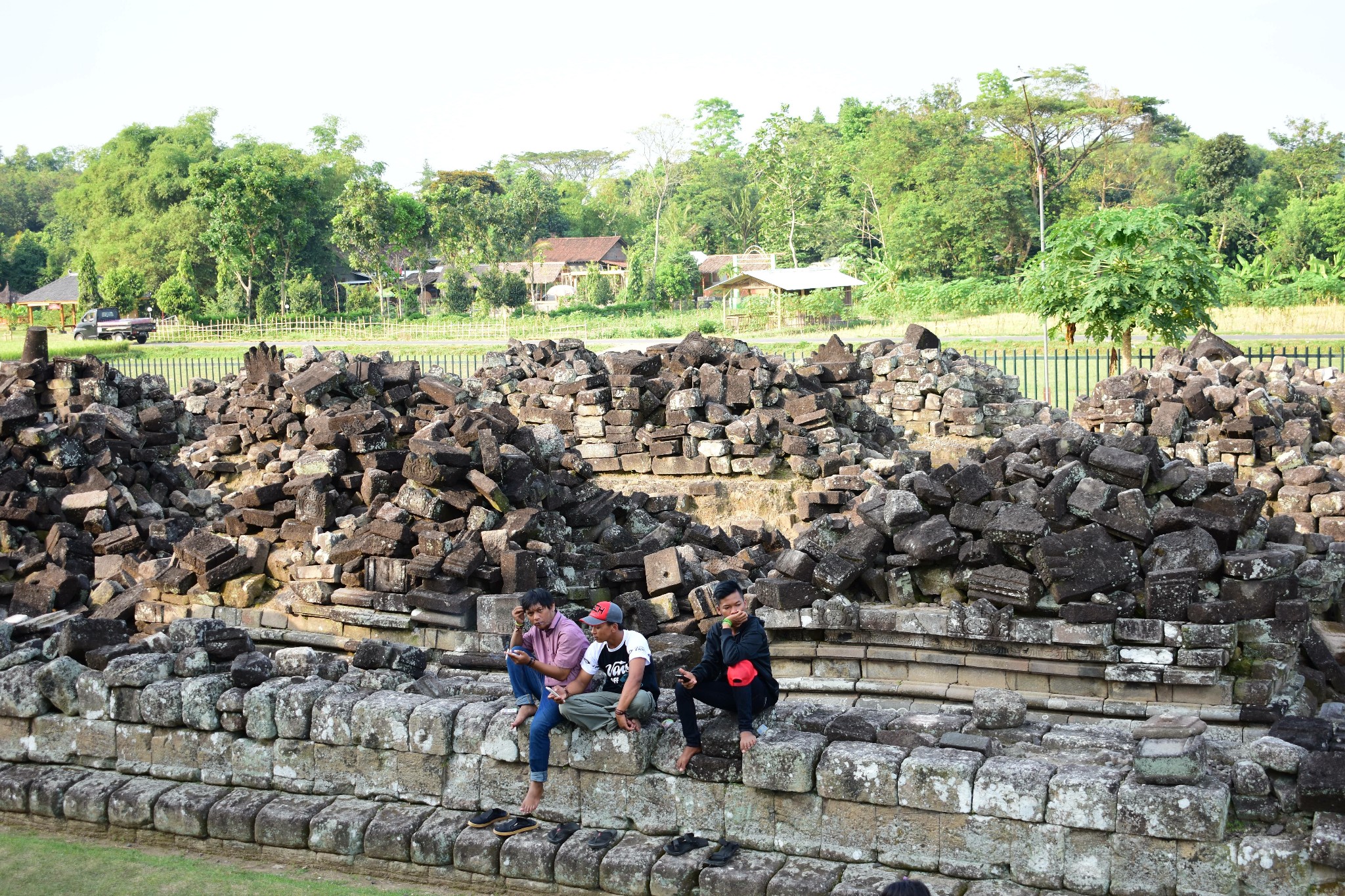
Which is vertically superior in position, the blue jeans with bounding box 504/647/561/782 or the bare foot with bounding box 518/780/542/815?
the blue jeans with bounding box 504/647/561/782

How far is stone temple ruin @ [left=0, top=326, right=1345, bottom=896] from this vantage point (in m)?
5.48

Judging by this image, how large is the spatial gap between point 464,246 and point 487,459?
44.2 meters

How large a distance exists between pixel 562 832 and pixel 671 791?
624 millimetres

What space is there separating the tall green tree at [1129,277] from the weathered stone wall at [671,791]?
44.2ft

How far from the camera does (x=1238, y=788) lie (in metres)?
5.24

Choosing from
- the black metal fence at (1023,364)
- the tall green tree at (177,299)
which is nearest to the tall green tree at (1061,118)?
the black metal fence at (1023,364)

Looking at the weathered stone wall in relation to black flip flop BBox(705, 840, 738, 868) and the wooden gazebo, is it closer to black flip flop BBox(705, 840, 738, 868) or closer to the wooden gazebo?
black flip flop BBox(705, 840, 738, 868)

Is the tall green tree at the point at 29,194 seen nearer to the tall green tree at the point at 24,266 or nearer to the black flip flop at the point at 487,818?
the tall green tree at the point at 24,266

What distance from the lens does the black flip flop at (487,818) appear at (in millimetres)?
6277

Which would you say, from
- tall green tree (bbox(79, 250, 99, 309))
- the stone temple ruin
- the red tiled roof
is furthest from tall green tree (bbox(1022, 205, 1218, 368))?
the red tiled roof

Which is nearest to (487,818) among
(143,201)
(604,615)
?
(604,615)

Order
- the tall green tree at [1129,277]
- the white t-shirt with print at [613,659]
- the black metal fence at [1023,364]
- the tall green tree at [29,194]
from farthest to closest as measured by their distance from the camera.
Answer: the tall green tree at [29,194] < the black metal fence at [1023,364] < the tall green tree at [1129,277] < the white t-shirt with print at [613,659]

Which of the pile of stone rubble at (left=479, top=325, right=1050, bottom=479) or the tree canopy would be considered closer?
the pile of stone rubble at (left=479, top=325, right=1050, bottom=479)

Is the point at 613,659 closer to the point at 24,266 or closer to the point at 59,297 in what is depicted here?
the point at 59,297
